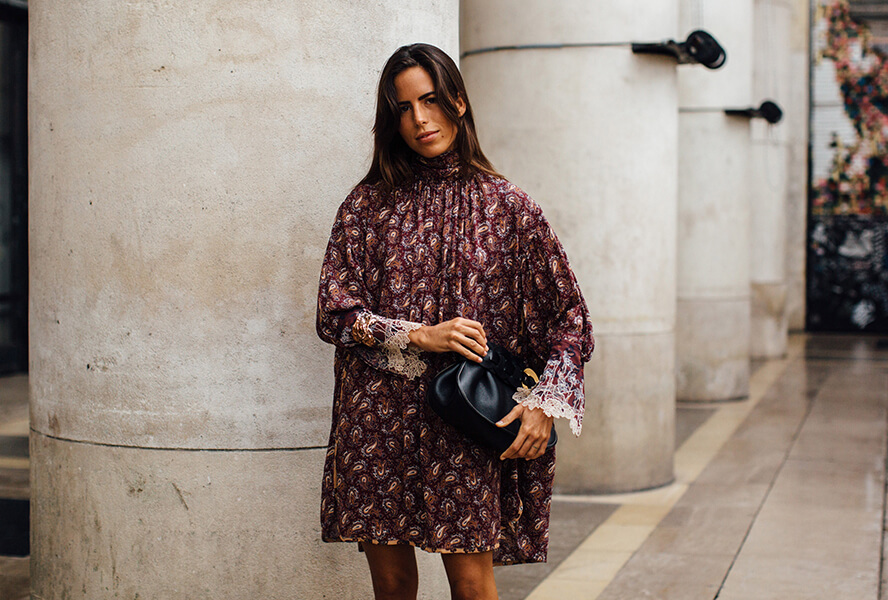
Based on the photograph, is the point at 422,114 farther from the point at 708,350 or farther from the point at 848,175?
the point at 848,175

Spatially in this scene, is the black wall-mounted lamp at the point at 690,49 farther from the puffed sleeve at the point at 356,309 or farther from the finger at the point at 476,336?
the finger at the point at 476,336

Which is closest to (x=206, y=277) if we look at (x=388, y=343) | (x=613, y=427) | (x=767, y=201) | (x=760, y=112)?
(x=388, y=343)

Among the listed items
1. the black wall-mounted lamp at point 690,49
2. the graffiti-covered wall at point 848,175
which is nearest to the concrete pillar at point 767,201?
the graffiti-covered wall at point 848,175

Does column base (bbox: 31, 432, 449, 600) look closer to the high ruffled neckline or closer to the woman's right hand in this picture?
the woman's right hand

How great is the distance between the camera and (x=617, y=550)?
559 centimetres

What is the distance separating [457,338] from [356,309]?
0.32m

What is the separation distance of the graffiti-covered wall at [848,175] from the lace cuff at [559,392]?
17285 mm

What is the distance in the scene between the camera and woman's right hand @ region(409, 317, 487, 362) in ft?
9.02

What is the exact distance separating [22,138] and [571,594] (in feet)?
33.2

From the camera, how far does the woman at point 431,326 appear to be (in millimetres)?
2854

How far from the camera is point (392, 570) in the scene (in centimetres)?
300

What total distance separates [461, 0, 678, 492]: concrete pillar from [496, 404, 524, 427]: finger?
4.05 metres

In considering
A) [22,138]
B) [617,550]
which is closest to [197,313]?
[617,550]

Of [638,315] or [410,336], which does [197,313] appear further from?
[638,315]
